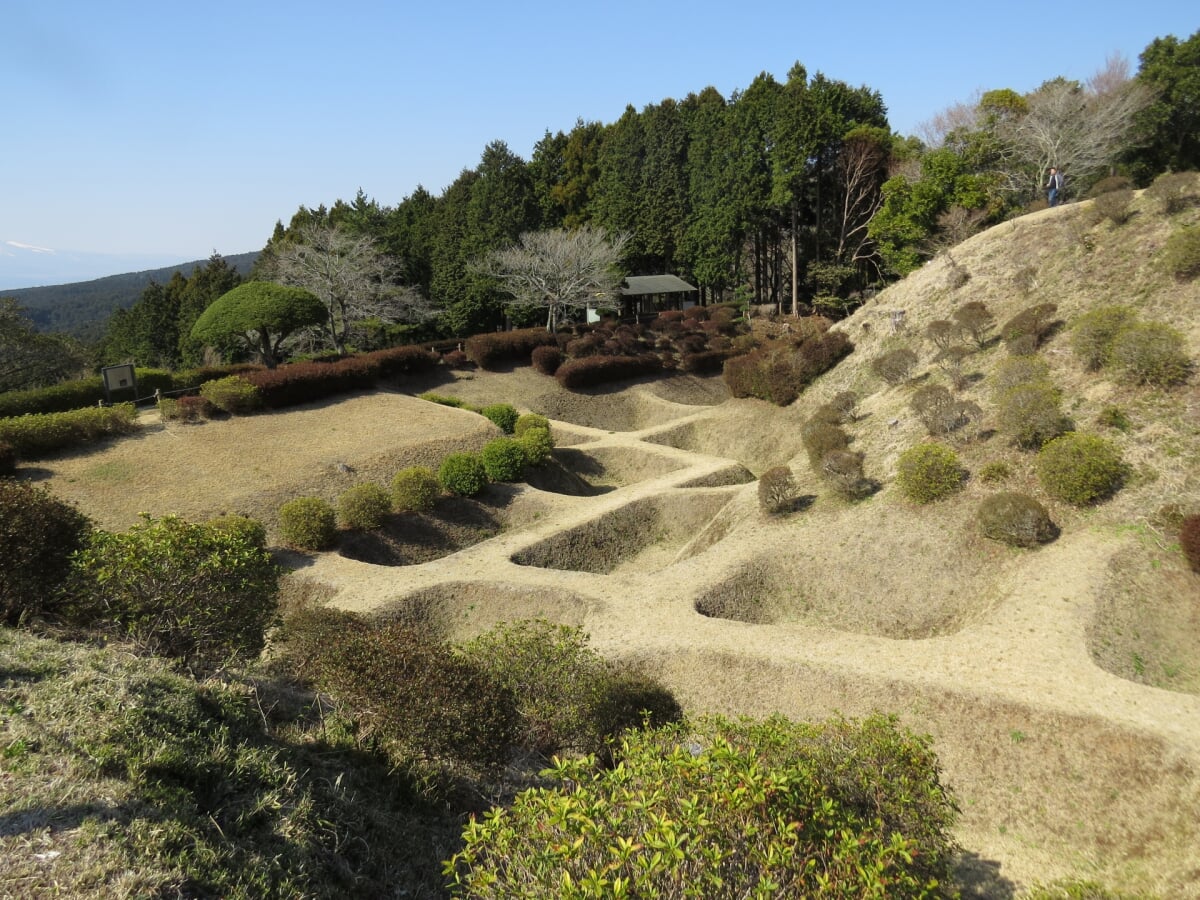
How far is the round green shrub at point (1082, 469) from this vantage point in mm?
12805

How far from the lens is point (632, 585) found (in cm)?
1438

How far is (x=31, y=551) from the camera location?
8664 mm

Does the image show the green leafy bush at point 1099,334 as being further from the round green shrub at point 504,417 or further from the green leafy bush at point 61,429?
the green leafy bush at point 61,429

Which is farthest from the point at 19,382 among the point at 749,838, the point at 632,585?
the point at 749,838

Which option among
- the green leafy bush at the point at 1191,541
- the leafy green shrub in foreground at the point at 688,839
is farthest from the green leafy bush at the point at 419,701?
the green leafy bush at the point at 1191,541

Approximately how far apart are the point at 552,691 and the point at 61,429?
652 inches

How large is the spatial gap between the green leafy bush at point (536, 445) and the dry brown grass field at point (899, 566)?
2.08ft

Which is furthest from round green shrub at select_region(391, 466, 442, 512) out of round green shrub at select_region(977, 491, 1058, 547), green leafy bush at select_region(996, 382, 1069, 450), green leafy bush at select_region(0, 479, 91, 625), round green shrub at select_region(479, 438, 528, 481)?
green leafy bush at select_region(996, 382, 1069, 450)

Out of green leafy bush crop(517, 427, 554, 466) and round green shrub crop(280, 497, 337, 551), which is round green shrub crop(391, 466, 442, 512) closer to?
round green shrub crop(280, 497, 337, 551)

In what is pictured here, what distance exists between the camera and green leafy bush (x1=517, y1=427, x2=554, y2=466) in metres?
21.2

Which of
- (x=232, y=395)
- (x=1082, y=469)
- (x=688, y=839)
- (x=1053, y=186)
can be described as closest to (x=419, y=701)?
(x=688, y=839)

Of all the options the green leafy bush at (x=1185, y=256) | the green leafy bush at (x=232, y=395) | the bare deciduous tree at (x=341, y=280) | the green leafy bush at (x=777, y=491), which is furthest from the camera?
the bare deciduous tree at (x=341, y=280)

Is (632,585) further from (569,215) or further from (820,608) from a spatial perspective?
(569,215)

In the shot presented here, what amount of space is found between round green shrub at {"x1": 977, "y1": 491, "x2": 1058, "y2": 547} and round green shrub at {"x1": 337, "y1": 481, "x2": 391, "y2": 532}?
44.4ft
